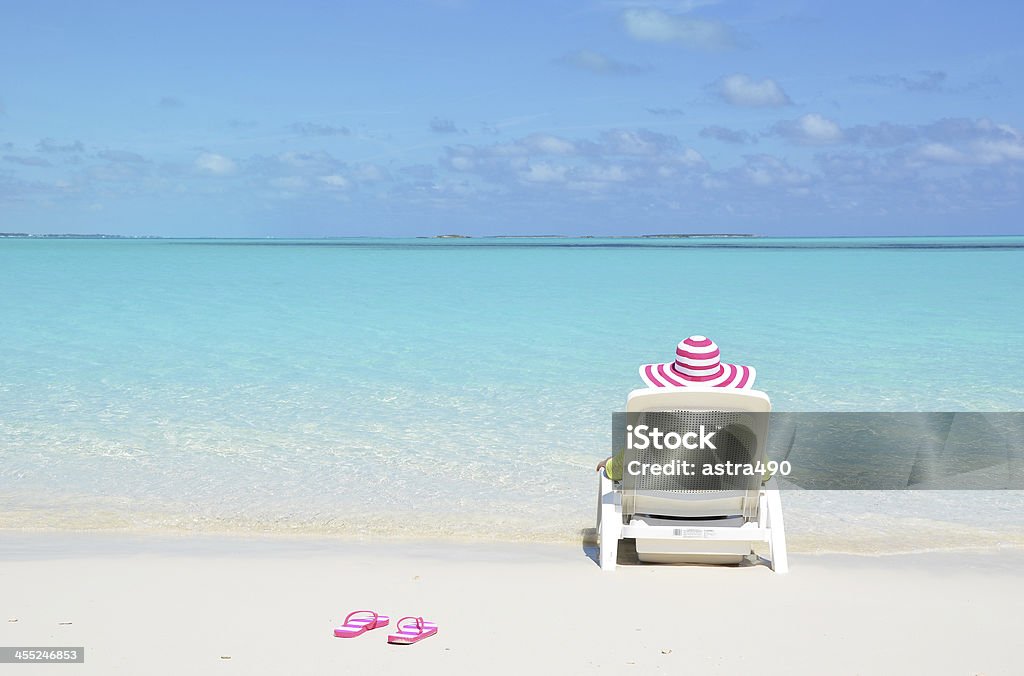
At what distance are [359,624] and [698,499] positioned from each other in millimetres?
1848

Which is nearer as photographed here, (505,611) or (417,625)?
(417,625)

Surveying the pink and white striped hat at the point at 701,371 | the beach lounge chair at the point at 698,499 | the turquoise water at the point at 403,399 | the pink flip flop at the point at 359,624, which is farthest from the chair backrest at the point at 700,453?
the pink flip flop at the point at 359,624

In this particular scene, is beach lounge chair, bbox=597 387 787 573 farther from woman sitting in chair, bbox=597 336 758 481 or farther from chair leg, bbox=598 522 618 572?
woman sitting in chair, bbox=597 336 758 481

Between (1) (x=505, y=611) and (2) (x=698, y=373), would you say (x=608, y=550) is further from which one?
(2) (x=698, y=373)

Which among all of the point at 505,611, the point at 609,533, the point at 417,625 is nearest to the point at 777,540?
the point at 609,533

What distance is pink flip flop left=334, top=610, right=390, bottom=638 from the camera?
406cm

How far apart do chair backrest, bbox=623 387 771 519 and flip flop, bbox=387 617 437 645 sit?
1.38 meters

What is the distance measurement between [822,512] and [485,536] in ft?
7.66

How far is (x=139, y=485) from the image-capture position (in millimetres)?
7414

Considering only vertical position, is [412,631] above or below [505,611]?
below

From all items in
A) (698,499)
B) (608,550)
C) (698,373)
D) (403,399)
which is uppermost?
(403,399)

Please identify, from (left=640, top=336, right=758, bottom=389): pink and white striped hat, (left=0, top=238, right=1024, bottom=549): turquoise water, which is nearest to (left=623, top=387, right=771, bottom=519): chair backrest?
(left=640, top=336, right=758, bottom=389): pink and white striped hat

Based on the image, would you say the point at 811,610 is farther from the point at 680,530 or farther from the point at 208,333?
the point at 208,333

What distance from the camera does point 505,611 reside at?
4.43m
